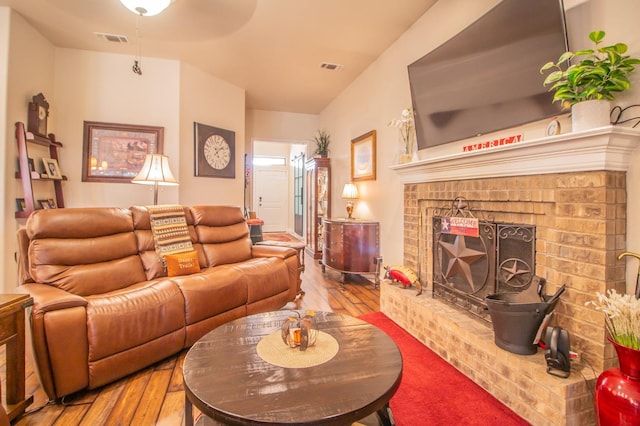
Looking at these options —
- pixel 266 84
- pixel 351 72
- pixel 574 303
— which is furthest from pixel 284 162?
pixel 574 303

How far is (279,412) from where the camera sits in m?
0.96

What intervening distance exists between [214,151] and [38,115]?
1892 millimetres

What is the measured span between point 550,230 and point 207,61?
13.4ft

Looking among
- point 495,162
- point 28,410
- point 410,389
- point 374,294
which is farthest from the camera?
point 374,294

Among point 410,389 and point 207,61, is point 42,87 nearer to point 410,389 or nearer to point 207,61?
point 207,61

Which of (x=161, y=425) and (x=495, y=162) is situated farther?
(x=495, y=162)

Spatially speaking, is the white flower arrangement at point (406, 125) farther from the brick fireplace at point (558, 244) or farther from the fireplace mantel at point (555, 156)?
the brick fireplace at point (558, 244)

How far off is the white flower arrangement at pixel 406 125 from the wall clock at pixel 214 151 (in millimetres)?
2643

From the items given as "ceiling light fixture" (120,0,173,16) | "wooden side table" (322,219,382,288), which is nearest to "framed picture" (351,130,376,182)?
"wooden side table" (322,219,382,288)

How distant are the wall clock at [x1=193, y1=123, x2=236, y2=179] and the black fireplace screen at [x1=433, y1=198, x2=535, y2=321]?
10.6 ft

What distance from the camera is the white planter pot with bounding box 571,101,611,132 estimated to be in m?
1.40

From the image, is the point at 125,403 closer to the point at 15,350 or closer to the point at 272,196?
the point at 15,350

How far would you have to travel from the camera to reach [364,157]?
13.7ft

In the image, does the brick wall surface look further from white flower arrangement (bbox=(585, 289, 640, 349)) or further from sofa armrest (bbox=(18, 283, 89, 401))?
sofa armrest (bbox=(18, 283, 89, 401))
